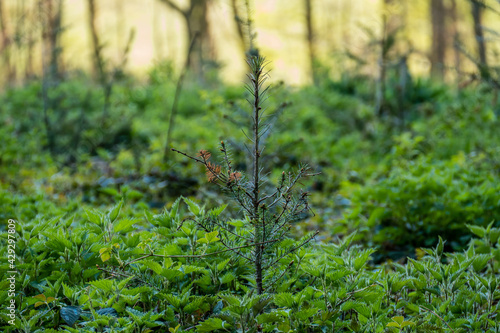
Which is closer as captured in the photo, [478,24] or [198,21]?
[478,24]

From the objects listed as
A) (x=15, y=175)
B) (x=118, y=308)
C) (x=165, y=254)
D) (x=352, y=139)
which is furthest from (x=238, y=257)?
(x=352, y=139)

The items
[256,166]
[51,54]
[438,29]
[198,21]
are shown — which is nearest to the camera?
[256,166]

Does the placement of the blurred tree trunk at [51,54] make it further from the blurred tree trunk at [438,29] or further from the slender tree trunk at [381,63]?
the blurred tree trunk at [438,29]

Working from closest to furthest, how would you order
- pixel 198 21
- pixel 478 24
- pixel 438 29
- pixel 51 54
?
pixel 478 24
pixel 51 54
pixel 198 21
pixel 438 29

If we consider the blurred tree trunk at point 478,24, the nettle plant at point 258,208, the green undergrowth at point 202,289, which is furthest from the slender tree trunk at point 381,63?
the nettle plant at point 258,208

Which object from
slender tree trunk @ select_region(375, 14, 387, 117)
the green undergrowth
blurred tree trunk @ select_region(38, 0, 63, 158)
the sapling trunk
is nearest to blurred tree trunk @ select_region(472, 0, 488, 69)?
slender tree trunk @ select_region(375, 14, 387, 117)

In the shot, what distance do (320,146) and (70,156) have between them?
12.5ft

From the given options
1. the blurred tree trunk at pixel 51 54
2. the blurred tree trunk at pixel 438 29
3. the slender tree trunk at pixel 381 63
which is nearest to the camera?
the blurred tree trunk at pixel 51 54

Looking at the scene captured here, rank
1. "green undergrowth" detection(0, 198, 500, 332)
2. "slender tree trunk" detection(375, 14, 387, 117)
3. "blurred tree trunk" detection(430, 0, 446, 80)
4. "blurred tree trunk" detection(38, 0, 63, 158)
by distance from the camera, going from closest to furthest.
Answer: "green undergrowth" detection(0, 198, 500, 332), "blurred tree trunk" detection(38, 0, 63, 158), "slender tree trunk" detection(375, 14, 387, 117), "blurred tree trunk" detection(430, 0, 446, 80)

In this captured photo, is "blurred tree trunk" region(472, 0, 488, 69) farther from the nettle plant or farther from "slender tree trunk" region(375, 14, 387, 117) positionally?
the nettle plant

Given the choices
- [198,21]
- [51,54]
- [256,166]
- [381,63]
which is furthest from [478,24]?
[198,21]

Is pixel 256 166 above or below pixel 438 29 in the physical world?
Result: below

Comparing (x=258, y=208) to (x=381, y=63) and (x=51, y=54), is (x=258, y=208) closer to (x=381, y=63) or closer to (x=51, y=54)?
(x=381, y=63)

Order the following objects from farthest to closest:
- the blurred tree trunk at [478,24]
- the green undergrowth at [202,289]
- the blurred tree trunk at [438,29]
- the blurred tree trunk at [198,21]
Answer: the blurred tree trunk at [438,29], the blurred tree trunk at [198,21], the blurred tree trunk at [478,24], the green undergrowth at [202,289]
